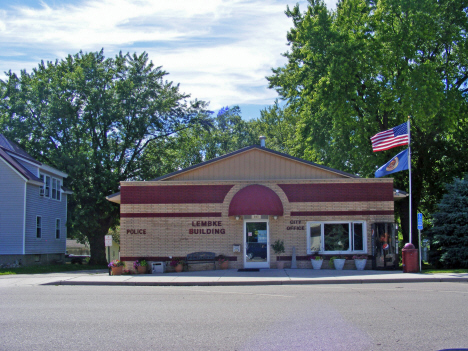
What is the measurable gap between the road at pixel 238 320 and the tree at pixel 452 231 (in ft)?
36.4

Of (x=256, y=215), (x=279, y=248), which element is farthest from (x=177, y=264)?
(x=279, y=248)

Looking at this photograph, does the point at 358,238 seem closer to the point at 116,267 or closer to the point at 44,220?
the point at 116,267

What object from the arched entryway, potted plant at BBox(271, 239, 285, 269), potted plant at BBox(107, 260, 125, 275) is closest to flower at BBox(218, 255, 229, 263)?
the arched entryway

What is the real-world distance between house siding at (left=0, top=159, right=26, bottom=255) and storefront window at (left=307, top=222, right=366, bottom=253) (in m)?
20.0

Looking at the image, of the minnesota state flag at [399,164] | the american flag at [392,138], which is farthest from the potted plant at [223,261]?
the american flag at [392,138]

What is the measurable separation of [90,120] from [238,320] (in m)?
34.6

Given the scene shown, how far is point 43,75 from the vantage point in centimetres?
4284

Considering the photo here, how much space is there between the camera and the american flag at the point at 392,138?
2264cm

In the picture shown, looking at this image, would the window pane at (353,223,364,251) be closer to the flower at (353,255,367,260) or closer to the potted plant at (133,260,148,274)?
the flower at (353,255,367,260)

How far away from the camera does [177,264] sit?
2353 centimetres

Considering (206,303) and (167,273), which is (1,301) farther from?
(167,273)

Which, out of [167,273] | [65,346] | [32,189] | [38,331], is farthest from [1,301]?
[32,189]

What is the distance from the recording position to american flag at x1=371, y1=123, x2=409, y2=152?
22641 mm

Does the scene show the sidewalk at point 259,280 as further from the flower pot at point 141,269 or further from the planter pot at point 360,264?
the flower pot at point 141,269
